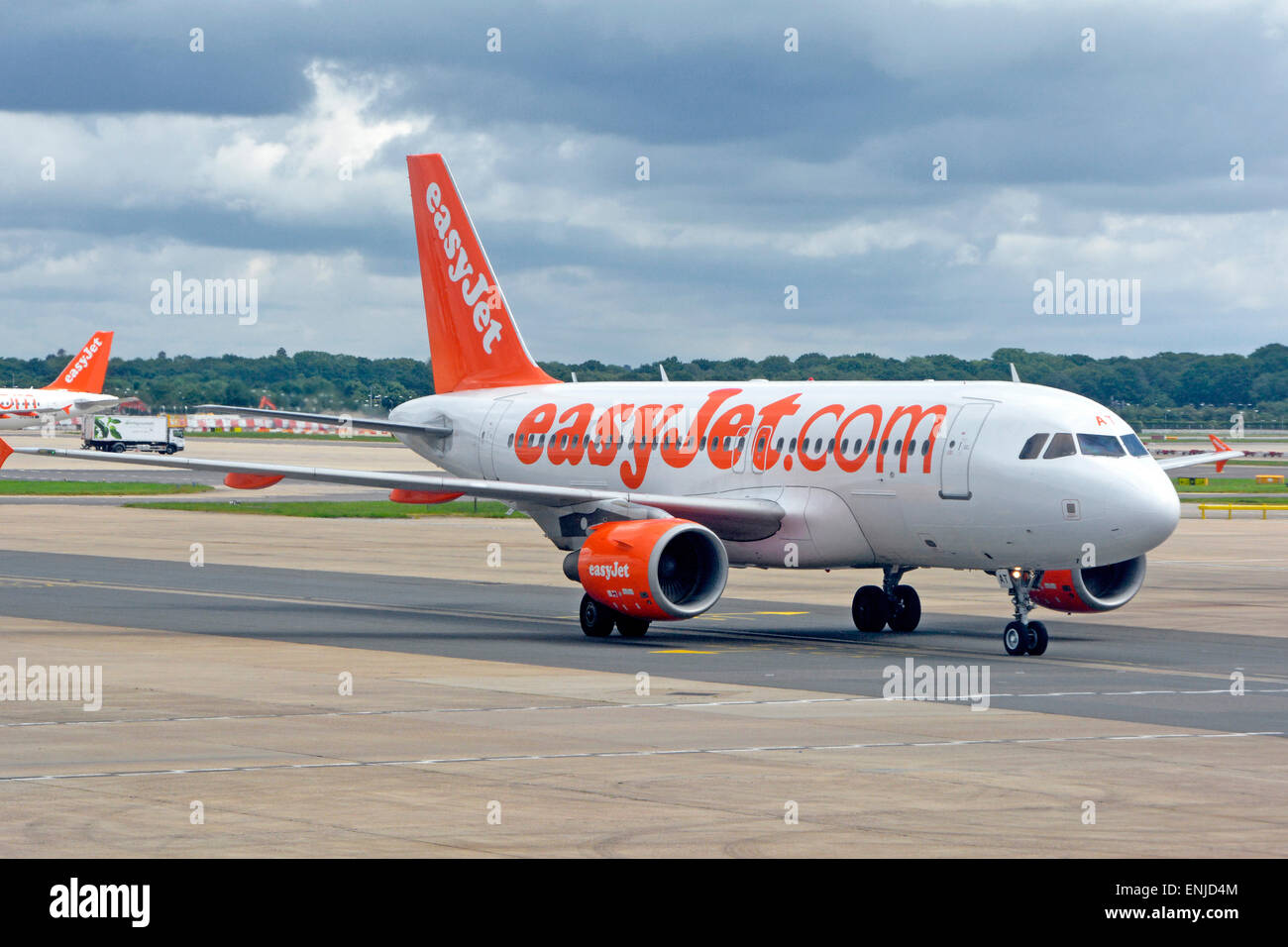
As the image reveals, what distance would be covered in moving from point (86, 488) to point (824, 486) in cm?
6652

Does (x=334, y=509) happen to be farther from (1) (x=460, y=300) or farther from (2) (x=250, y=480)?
(2) (x=250, y=480)

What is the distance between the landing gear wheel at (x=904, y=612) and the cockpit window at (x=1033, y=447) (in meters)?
5.15

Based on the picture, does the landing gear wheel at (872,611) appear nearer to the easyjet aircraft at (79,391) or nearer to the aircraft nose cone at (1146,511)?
the aircraft nose cone at (1146,511)

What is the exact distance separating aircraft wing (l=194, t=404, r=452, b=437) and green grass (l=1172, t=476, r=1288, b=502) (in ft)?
186

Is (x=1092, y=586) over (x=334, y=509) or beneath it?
beneath

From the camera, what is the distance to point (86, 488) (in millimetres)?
92188

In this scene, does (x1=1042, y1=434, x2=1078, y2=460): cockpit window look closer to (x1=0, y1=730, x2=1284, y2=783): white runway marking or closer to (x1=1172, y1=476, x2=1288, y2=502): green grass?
(x1=0, y1=730, x2=1284, y2=783): white runway marking

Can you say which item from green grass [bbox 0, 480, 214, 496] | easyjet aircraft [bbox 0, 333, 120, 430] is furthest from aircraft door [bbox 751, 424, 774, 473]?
easyjet aircraft [bbox 0, 333, 120, 430]

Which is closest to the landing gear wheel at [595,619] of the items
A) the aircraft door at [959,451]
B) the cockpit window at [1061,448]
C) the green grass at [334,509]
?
the aircraft door at [959,451]

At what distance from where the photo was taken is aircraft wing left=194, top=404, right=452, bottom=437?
119 ft

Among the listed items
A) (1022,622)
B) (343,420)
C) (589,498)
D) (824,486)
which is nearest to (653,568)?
(589,498)

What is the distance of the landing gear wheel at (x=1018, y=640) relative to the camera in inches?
1208

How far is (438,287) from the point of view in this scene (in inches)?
1725
